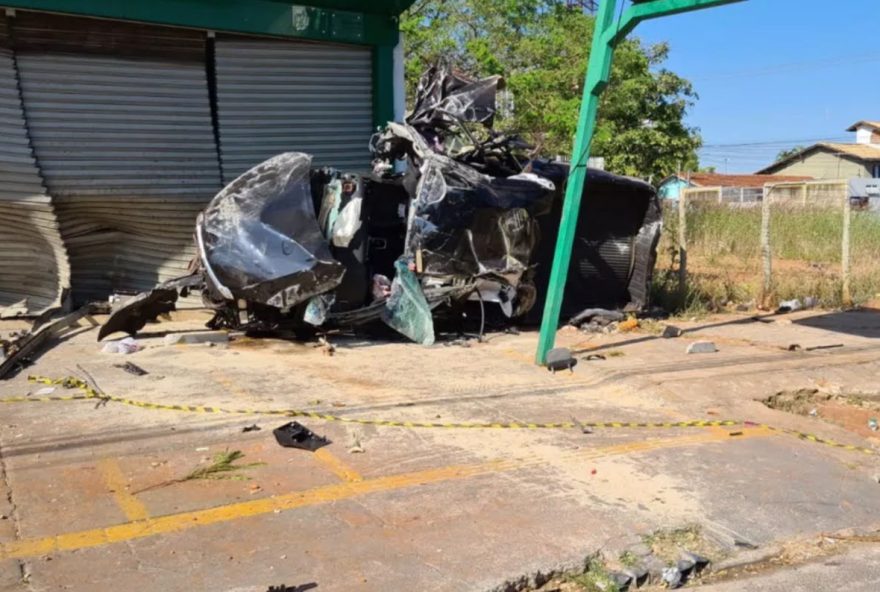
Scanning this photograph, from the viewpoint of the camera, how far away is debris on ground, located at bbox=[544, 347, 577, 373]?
305 inches

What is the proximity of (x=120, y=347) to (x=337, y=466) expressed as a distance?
12.7ft

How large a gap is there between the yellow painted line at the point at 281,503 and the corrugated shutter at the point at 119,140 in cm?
682

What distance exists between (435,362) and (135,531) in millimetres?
4275

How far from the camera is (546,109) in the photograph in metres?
21.3

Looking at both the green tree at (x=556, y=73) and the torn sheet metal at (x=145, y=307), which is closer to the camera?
the torn sheet metal at (x=145, y=307)

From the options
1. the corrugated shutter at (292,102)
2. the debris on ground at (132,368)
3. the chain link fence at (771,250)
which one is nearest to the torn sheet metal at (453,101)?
the corrugated shutter at (292,102)

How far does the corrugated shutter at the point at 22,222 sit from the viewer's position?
379 inches

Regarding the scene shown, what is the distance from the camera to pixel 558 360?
7770 mm

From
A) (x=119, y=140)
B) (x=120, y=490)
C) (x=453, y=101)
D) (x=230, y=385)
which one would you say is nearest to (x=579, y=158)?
(x=453, y=101)

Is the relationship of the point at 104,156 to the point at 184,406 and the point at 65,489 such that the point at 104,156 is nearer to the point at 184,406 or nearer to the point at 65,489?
the point at 184,406

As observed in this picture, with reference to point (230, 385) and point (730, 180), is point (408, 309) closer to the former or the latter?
point (230, 385)

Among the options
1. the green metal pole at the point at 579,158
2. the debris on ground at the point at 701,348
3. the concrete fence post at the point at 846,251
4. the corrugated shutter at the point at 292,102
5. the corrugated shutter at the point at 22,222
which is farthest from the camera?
the concrete fence post at the point at 846,251

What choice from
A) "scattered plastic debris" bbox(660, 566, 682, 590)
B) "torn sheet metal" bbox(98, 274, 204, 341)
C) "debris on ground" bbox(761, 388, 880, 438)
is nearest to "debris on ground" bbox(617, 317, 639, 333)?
"debris on ground" bbox(761, 388, 880, 438)

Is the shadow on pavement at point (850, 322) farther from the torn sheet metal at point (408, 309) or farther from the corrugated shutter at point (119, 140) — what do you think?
the corrugated shutter at point (119, 140)
